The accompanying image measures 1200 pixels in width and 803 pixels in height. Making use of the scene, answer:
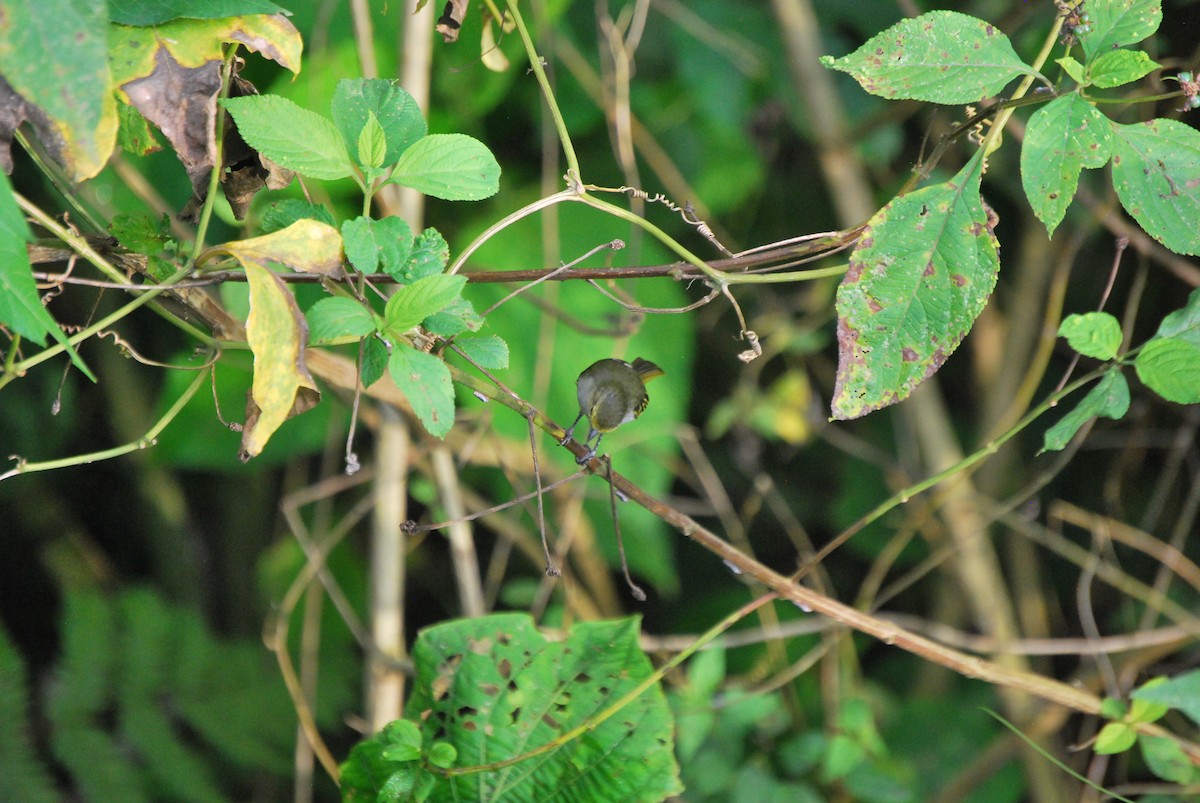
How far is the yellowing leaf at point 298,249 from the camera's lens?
55 centimetres

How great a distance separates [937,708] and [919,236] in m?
1.17

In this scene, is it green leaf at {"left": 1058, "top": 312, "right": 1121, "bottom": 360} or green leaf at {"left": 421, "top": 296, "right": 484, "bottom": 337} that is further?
green leaf at {"left": 1058, "top": 312, "right": 1121, "bottom": 360}

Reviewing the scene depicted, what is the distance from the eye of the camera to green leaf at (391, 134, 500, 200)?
585mm

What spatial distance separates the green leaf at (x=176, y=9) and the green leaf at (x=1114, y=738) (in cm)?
89

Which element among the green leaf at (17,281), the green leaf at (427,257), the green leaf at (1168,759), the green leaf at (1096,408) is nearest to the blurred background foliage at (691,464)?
the green leaf at (1168,759)

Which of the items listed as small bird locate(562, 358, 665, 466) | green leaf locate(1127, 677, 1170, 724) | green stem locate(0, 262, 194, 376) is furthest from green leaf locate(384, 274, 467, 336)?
green leaf locate(1127, 677, 1170, 724)

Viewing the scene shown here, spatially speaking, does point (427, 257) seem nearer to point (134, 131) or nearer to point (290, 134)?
point (290, 134)

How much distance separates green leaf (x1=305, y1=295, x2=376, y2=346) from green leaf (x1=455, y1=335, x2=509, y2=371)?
0.07m

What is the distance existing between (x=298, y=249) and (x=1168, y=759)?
88cm

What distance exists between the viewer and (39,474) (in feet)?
5.46

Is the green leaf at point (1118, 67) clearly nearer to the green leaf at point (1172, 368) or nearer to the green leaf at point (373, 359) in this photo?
the green leaf at point (1172, 368)

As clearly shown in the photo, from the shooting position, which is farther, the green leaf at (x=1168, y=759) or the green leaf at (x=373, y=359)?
the green leaf at (x=1168, y=759)

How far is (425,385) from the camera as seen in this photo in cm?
55

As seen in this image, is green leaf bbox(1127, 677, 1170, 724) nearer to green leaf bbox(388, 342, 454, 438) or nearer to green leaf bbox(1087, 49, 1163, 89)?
green leaf bbox(1087, 49, 1163, 89)
